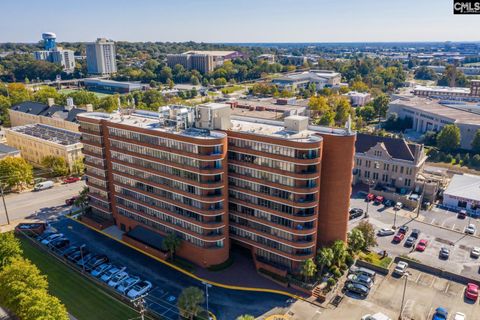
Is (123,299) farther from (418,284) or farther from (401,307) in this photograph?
(418,284)

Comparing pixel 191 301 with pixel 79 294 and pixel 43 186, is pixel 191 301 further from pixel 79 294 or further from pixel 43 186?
pixel 43 186

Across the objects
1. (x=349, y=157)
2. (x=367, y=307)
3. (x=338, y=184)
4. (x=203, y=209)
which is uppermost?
(x=349, y=157)

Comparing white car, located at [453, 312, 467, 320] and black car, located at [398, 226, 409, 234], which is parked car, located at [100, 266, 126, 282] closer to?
white car, located at [453, 312, 467, 320]

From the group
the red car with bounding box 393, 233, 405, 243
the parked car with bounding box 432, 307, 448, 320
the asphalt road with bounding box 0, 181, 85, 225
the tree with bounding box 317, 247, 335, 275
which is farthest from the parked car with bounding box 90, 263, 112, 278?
the red car with bounding box 393, 233, 405, 243

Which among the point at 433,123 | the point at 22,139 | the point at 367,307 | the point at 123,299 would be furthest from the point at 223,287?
the point at 433,123

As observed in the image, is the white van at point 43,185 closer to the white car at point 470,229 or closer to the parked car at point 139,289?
the parked car at point 139,289
